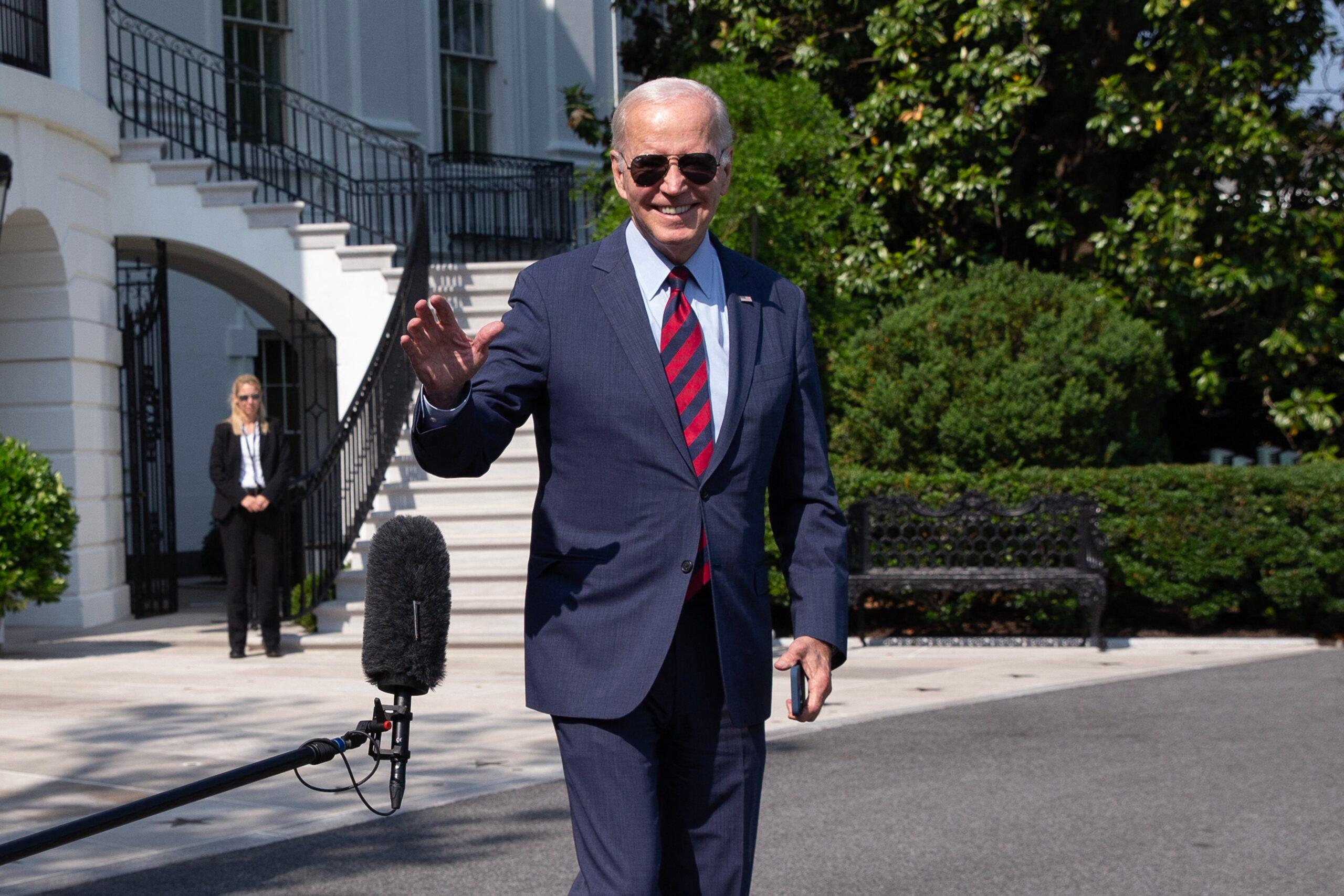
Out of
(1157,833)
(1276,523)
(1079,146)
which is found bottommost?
(1157,833)

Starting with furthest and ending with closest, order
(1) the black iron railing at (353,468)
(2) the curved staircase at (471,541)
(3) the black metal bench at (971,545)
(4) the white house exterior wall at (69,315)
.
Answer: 1. (4) the white house exterior wall at (69,315)
2. (1) the black iron railing at (353,468)
3. (3) the black metal bench at (971,545)
4. (2) the curved staircase at (471,541)

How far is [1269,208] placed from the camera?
46.3 ft

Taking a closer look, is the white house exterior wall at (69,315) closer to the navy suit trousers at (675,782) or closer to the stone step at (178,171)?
the stone step at (178,171)

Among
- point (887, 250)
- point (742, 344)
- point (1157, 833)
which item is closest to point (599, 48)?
point (887, 250)

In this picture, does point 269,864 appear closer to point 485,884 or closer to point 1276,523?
point 485,884

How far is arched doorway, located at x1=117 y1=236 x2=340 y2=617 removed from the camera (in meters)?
13.5

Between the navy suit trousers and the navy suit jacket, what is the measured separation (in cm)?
5

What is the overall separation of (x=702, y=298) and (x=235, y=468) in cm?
814

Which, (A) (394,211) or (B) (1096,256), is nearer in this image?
(B) (1096,256)

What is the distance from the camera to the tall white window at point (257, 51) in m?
17.0

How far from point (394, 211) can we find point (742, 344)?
15136 mm

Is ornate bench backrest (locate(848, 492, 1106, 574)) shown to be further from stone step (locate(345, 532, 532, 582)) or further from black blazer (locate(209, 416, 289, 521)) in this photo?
black blazer (locate(209, 416, 289, 521))

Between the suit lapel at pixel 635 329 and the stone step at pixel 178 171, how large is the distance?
11.4 m

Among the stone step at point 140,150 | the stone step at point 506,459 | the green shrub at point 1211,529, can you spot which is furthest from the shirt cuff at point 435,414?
the stone step at point 140,150
